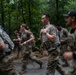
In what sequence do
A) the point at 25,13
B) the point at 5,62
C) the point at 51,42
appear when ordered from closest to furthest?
the point at 5,62 → the point at 51,42 → the point at 25,13

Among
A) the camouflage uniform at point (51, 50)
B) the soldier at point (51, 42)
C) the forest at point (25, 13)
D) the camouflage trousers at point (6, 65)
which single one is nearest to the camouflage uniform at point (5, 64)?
the camouflage trousers at point (6, 65)

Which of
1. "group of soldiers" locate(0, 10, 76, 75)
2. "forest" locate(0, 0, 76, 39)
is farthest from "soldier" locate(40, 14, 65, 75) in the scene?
"forest" locate(0, 0, 76, 39)

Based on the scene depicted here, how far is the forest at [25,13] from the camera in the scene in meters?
25.4

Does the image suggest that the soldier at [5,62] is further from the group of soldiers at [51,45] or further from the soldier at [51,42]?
the soldier at [51,42]

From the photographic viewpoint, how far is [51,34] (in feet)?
28.6

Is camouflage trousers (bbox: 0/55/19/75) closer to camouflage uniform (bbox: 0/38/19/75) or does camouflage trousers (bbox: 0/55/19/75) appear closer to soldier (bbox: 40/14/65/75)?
camouflage uniform (bbox: 0/38/19/75)

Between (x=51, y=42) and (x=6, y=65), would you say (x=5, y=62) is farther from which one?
(x=51, y=42)

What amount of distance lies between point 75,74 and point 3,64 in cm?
153

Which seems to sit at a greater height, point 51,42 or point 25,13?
point 51,42

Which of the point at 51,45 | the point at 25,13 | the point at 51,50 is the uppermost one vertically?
the point at 51,45

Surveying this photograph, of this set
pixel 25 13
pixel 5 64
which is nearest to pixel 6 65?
pixel 5 64

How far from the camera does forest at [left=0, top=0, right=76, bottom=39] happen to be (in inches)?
999

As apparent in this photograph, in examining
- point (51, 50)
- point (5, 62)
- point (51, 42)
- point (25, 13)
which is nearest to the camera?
point (5, 62)

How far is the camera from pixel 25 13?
2634 centimetres
